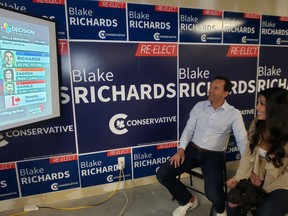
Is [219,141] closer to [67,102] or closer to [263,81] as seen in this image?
[263,81]

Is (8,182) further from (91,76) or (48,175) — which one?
(91,76)

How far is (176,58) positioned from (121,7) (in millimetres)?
763

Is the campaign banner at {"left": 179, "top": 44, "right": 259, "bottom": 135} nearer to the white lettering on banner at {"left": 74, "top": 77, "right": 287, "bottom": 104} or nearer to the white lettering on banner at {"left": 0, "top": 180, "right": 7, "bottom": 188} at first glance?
the white lettering on banner at {"left": 74, "top": 77, "right": 287, "bottom": 104}

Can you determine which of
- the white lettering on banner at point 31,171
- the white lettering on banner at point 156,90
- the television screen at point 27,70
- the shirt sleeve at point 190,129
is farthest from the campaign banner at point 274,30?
the white lettering on banner at point 31,171

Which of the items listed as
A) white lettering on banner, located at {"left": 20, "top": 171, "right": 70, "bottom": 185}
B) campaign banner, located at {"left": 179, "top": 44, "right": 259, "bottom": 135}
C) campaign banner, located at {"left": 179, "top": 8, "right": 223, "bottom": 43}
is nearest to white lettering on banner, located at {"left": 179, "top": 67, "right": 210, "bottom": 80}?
campaign banner, located at {"left": 179, "top": 44, "right": 259, "bottom": 135}

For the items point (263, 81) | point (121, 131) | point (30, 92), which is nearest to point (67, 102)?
point (30, 92)

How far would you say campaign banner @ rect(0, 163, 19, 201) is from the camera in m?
2.15

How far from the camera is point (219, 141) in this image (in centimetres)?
219

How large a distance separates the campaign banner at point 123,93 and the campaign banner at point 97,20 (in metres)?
0.09

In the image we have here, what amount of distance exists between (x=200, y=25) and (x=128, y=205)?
2034 millimetres

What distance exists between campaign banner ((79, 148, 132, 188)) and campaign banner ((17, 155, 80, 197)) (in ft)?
0.27

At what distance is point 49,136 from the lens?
221cm

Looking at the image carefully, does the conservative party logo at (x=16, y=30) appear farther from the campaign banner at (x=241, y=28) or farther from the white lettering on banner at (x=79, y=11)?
the campaign banner at (x=241, y=28)

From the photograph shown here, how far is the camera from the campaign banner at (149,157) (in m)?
2.55
